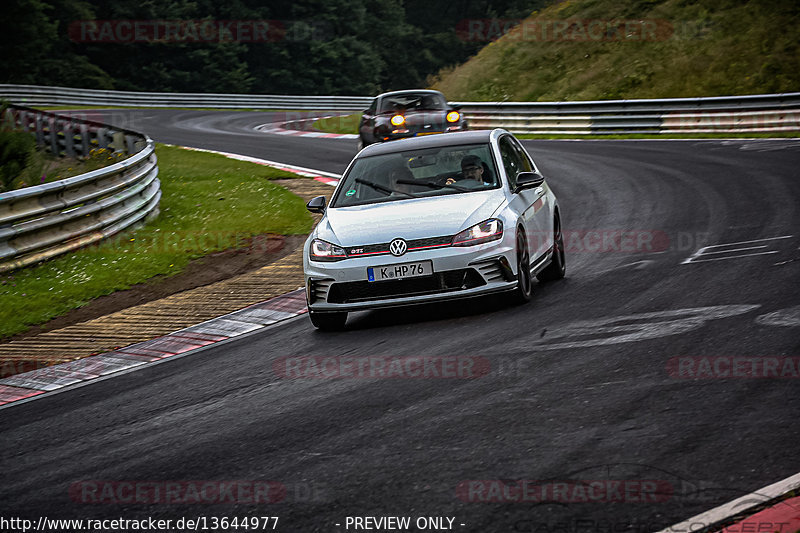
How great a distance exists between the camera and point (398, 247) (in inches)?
325

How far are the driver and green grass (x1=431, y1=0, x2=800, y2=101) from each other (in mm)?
22304

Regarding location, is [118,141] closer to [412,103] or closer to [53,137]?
[53,137]

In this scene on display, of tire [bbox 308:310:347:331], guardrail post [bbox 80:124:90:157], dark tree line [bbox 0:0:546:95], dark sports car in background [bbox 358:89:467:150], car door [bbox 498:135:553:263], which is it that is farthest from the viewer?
dark tree line [bbox 0:0:546:95]

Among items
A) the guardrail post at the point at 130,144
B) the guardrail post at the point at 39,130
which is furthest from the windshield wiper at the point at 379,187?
the guardrail post at the point at 39,130

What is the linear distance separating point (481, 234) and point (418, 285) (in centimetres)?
71

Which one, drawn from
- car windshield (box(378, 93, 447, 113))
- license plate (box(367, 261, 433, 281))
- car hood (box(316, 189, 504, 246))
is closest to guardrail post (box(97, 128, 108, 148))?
car windshield (box(378, 93, 447, 113))

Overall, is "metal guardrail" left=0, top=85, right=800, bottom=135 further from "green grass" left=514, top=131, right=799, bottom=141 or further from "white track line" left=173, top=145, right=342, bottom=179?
"white track line" left=173, top=145, right=342, bottom=179

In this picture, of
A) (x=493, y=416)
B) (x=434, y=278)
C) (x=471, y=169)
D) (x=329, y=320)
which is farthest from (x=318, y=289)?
(x=493, y=416)

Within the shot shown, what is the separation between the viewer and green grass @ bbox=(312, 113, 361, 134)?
34.8 meters

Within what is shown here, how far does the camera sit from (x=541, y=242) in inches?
374

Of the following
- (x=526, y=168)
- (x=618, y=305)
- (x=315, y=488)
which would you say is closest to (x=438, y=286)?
(x=618, y=305)

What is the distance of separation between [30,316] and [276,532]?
22.7 ft

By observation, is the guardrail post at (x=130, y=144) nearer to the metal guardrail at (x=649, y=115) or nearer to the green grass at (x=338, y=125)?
the metal guardrail at (x=649, y=115)

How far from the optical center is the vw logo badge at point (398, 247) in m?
8.26
